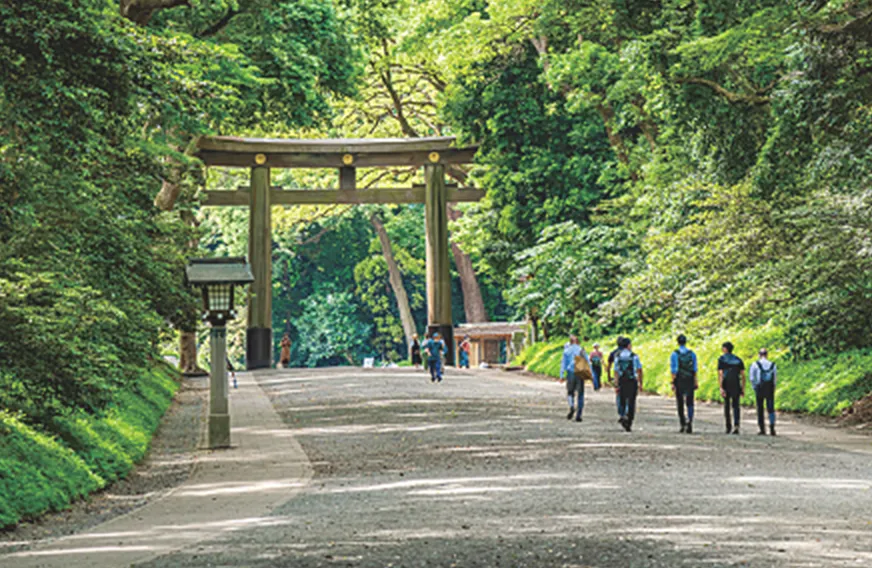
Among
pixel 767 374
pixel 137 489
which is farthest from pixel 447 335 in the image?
pixel 137 489

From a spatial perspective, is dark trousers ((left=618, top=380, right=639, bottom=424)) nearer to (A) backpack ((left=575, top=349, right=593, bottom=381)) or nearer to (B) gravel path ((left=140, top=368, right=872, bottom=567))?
(B) gravel path ((left=140, top=368, right=872, bottom=567))

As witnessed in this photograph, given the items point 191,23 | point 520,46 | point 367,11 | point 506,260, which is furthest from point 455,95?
point 191,23

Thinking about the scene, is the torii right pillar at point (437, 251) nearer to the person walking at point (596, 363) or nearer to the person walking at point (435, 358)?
the person walking at point (435, 358)

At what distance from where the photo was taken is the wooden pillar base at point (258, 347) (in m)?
38.8

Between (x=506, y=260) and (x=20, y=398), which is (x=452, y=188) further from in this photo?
(x=20, y=398)

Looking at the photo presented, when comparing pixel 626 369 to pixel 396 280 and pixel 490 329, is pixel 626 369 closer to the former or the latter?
pixel 490 329

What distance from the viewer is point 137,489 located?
43.4 feet

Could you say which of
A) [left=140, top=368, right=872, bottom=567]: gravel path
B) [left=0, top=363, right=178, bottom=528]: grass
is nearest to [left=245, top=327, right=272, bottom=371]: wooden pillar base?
[left=140, top=368, right=872, bottom=567]: gravel path

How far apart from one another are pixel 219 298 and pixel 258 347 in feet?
71.9

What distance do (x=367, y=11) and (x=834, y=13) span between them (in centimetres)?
1489

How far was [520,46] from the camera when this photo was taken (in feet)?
128

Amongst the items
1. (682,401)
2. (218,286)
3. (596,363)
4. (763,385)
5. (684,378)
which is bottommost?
(682,401)

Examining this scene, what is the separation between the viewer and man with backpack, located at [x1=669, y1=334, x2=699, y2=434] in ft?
58.0

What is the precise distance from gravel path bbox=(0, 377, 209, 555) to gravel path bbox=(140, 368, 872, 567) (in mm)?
1640
